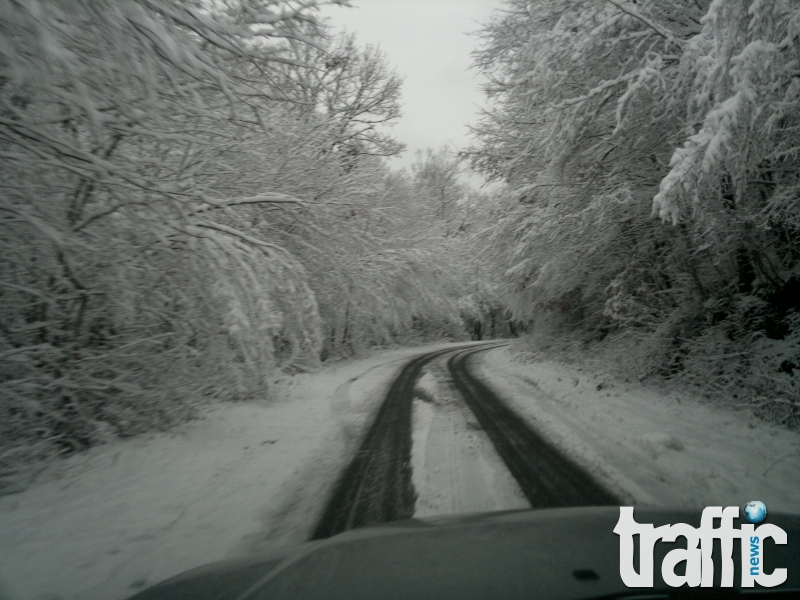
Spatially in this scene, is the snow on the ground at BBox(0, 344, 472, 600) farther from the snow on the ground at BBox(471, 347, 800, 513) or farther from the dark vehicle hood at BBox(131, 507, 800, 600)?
the snow on the ground at BBox(471, 347, 800, 513)

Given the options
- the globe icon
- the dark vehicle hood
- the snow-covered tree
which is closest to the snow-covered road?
the dark vehicle hood

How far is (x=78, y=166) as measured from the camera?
12.3 ft

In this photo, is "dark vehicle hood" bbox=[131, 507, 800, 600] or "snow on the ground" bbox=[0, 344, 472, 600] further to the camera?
"snow on the ground" bbox=[0, 344, 472, 600]

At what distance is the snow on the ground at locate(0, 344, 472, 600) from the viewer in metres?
3.01

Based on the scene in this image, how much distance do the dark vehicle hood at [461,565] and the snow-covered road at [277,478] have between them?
1278 mm

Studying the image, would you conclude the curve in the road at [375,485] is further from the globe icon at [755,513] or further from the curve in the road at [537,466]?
the globe icon at [755,513]

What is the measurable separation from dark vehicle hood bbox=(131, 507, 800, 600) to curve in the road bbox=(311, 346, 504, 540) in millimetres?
1155

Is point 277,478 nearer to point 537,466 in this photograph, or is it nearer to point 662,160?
point 537,466

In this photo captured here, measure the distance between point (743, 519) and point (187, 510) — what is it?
447cm

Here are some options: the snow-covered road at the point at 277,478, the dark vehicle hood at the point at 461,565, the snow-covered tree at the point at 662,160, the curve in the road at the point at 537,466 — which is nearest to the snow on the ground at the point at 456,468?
the snow-covered road at the point at 277,478

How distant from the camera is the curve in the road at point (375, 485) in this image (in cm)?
362

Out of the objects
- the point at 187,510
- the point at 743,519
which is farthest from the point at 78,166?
the point at 743,519

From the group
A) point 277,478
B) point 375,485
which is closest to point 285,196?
point 277,478

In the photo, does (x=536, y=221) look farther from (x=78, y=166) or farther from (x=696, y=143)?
(x=78, y=166)
